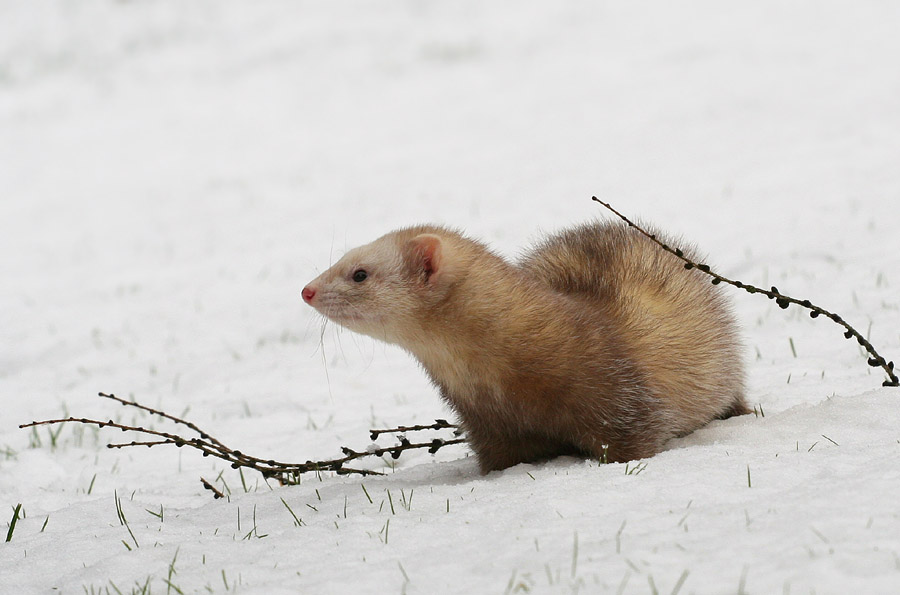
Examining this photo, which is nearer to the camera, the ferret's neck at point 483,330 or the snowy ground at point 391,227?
the snowy ground at point 391,227

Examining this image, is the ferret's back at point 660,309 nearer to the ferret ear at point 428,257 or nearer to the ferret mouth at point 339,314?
the ferret ear at point 428,257

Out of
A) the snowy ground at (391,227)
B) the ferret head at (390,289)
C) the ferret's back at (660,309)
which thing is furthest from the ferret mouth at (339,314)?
the ferret's back at (660,309)

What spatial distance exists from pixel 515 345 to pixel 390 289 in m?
0.50

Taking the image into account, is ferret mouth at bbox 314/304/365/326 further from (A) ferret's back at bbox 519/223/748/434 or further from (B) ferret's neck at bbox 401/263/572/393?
(A) ferret's back at bbox 519/223/748/434

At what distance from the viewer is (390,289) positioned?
3.56 m

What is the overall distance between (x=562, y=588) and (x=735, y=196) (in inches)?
305

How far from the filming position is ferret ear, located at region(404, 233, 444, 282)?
139 inches

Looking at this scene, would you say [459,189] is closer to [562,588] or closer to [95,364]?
[95,364]

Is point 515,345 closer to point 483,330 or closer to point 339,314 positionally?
point 483,330

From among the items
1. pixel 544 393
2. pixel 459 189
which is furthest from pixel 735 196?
pixel 544 393

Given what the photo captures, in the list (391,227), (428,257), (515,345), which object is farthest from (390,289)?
(391,227)

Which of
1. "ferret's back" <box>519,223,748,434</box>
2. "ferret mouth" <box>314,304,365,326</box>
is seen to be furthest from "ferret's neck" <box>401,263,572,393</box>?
"ferret's back" <box>519,223,748,434</box>

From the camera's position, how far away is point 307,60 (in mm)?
16500

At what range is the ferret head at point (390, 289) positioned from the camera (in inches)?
139
